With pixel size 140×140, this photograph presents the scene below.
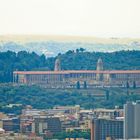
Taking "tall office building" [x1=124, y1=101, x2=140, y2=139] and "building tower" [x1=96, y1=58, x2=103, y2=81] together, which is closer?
"tall office building" [x1=124, y1=101, x2=140, y2=139]

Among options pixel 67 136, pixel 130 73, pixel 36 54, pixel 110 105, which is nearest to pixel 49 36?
pixel 36 54

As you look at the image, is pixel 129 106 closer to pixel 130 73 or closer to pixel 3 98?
pixel 3 98

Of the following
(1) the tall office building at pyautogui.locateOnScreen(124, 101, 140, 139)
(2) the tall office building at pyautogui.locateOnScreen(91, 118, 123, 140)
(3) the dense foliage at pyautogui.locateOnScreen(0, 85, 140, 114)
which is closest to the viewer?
(1) the tall office building at pyautogui.locateOnScreen(124, 101, 140, 139)

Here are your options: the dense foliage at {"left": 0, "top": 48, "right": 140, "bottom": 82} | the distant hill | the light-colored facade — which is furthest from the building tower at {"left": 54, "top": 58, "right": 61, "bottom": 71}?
the distant hill

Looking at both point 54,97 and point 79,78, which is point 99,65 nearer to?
point 79,78

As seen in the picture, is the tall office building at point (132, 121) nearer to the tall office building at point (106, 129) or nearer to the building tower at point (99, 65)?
the tall office building at point (106, 129)

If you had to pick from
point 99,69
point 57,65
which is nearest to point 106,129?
point 99,69

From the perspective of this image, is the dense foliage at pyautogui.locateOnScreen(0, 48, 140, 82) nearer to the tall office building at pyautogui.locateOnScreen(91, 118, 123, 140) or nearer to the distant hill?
the distant hill
